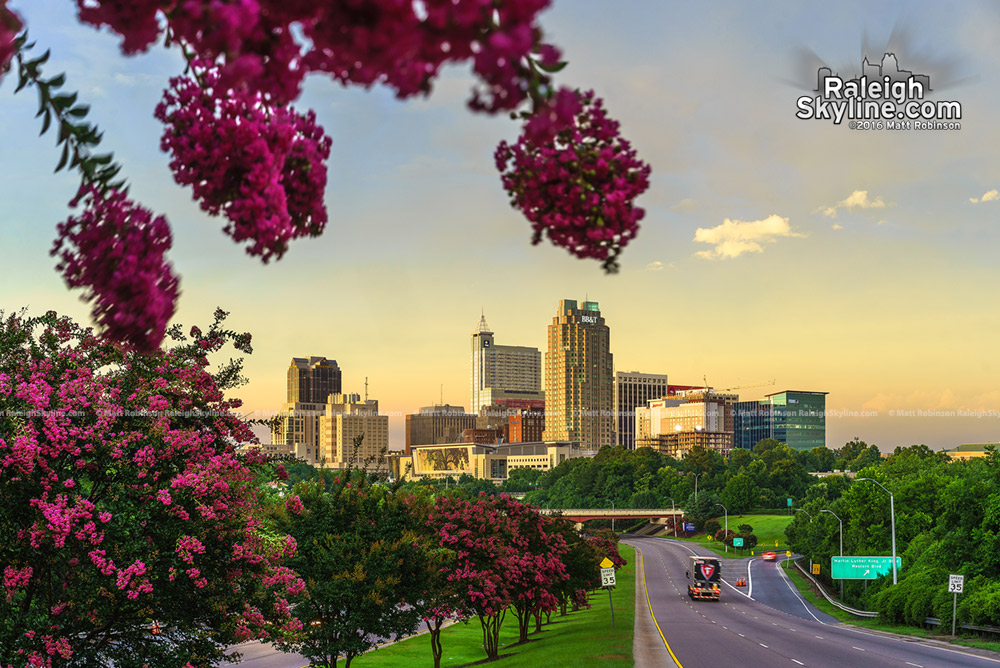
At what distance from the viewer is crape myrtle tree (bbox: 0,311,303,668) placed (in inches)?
604

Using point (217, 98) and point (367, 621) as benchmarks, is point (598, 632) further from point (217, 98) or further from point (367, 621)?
point (217, 98)

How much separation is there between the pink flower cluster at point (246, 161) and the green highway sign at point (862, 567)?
64.8 meters

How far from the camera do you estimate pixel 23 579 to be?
15164 mm

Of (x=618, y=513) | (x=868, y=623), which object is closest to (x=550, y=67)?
(x=868, y=623)

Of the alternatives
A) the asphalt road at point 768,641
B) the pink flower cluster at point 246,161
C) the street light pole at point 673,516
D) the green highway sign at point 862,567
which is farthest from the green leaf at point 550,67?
the street light pole at point 673,516

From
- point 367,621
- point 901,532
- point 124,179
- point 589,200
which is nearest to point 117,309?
point 124,179

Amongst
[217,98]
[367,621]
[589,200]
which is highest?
[217,98]

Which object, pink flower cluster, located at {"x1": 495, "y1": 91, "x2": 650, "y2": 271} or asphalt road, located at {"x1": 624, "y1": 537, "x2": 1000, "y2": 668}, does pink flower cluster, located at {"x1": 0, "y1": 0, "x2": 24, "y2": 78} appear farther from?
asphalt road, located at {"x1": 624, "y1": 537, "x2": 1000, "y2": 668}

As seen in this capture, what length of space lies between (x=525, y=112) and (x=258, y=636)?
54.6 ft

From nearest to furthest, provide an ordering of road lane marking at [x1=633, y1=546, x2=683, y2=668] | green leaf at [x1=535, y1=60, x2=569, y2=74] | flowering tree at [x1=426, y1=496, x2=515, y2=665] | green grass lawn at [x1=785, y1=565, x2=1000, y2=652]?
green leaf at [x1=535, y1=60, x2=569, y2=74] → flowering tree at [x1=426, y1=496, x2=515, y2=665] → road lane marking at [x1=633, y1=546, x2=683, y2=668] → green grass lawn at [x1=785, y1=565, x2=1000, y2=652]

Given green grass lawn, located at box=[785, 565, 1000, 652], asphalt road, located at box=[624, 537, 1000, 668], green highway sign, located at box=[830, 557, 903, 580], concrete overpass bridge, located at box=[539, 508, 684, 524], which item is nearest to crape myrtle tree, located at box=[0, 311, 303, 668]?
asphalt road, located at box=[624, 537, 1000, 668]

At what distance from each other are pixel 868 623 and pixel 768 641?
19200 millimetres

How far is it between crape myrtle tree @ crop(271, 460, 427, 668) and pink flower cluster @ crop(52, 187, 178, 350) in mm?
20016

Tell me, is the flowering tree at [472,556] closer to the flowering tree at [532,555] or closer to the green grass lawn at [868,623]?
the flowering tree at [532,555]
